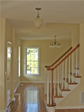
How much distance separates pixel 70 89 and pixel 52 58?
4.86 metres

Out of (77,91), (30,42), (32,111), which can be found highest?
(30,42)

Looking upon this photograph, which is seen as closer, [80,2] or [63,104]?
[80,2]

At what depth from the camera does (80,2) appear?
9.78 ft

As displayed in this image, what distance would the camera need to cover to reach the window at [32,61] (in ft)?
31.4

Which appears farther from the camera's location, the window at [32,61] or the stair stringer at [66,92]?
the window at [32,61]

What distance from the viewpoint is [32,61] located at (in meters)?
9.61

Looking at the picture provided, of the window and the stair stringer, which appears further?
the window

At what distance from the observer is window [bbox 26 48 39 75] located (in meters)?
9.59

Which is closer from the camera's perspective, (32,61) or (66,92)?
(66,92)

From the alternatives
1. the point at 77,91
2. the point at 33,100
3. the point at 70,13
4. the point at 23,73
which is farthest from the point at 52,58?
the point at 70,13

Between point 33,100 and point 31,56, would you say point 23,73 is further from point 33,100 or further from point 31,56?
point 33,100

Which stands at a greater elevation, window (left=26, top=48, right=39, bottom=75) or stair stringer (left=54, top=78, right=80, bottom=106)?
window (left=26, top=48, right=39, bottom=75)

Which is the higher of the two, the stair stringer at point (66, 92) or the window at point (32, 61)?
the window at point (32, 61)

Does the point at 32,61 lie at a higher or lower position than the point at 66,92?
higher
